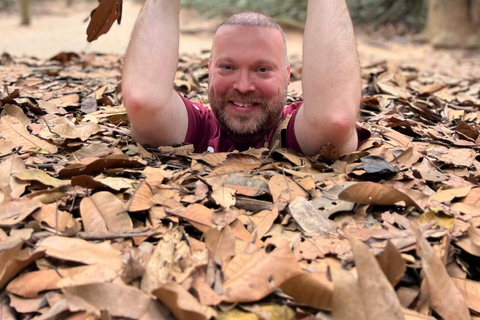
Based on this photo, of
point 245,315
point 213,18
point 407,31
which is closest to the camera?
point 245,315

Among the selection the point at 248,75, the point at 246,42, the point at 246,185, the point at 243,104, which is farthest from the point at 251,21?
the point at 246,185

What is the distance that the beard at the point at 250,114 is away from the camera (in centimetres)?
186

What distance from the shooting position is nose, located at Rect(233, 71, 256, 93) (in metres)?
1.82

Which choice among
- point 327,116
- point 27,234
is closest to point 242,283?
point 27,234

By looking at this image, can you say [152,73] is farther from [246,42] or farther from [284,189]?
[284,189]

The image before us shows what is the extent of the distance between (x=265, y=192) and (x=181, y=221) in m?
0.28

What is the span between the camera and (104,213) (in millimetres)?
1210

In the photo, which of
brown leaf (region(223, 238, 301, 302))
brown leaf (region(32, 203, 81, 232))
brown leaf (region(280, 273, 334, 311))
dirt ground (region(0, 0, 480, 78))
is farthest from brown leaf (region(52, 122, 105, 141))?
dirt ground (region(0, 0, 480, 78))

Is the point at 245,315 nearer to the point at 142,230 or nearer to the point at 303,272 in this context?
the point at 303,272

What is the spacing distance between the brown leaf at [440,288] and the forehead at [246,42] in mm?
1009

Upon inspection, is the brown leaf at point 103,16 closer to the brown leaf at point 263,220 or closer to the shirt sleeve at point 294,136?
the shirt sleeve at point 294,136

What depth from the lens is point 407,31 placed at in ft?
32.2

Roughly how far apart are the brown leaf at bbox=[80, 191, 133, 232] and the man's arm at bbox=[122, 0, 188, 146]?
0.47 metres

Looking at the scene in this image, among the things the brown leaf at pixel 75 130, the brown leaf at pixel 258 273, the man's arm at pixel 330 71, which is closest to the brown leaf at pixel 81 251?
the brown leaf at pixel 258 273
